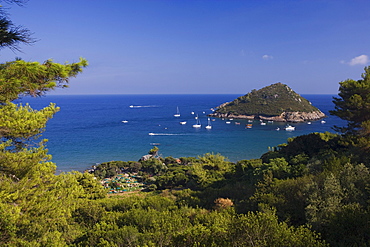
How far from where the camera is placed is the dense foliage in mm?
91000

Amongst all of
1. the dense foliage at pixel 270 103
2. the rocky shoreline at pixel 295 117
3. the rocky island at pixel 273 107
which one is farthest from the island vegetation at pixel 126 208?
the dense foliage at pixel 270 103

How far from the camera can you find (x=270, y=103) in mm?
99000

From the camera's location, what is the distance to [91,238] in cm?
866

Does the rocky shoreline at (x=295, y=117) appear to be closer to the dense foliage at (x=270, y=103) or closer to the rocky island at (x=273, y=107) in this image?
the rocky island at (x=273, y=107)

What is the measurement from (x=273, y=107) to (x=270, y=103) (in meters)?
5.41

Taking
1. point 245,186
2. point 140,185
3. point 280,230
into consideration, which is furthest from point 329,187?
point 140,185

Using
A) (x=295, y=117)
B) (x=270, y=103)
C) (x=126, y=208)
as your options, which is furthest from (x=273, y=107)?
(x=126, y=208)

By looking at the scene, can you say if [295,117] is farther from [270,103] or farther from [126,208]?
[126,208]

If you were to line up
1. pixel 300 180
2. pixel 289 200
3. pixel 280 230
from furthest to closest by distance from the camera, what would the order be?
pixel 300 180 < pixel 289 200 < pixel 280 230

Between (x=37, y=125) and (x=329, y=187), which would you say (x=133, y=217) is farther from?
(x=329, y=187)

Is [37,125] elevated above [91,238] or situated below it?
above

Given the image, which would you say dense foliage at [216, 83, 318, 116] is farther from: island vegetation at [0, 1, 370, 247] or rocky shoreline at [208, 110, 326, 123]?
island vegetation at [0, 1, 370, 247]

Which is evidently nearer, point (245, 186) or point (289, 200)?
point (289, 200)

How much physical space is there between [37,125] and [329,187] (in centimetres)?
1137
